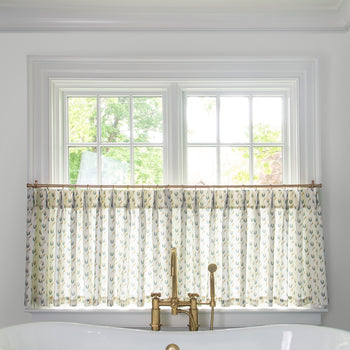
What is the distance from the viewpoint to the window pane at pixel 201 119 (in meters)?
2.26

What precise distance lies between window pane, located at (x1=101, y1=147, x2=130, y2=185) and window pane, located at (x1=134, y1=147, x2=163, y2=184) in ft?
0.22

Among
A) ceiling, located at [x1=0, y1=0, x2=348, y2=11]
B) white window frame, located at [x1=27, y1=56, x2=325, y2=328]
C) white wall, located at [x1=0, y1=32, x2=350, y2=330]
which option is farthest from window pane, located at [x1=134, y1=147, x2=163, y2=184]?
ceiling, located at [x1=0, y1=0, x2=348, y2=11]

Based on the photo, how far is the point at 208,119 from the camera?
2264mm

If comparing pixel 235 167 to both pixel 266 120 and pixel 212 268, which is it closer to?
pixel 266 120

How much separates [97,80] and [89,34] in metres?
0.29

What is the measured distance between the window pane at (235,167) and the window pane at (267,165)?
66 millimetres

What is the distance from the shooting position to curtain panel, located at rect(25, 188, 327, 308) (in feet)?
6.77

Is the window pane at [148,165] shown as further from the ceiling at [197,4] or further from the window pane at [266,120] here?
the ceiling at [197,4]

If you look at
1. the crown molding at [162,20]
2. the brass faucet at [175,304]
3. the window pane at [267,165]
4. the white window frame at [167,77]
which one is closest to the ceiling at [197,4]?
the crown molding at [162,20]

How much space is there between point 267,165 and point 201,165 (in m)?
0.44
